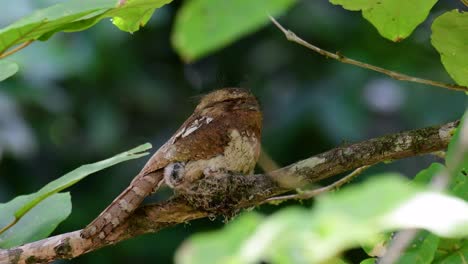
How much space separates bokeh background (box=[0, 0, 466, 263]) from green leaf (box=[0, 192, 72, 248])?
4.96 metres

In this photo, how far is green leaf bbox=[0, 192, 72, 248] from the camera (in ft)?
7.38

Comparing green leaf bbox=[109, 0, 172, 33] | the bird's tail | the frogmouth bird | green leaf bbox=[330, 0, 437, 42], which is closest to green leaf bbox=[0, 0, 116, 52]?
green leaf bbox=[109, 0, 172, 33]

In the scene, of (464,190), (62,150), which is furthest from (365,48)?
(464,190)

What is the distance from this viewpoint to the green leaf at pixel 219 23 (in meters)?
0.82

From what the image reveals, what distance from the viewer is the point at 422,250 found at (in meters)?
1.72

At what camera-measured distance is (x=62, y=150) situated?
9.16 metres

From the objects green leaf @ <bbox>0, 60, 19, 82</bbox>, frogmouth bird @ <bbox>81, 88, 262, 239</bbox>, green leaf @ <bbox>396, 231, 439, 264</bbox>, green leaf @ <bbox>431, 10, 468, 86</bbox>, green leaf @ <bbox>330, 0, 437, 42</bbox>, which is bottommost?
frogmouth bird @ <bbox>81, 88, 262, 239</bbox>

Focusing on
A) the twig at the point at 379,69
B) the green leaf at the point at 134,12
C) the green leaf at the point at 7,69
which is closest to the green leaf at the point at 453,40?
the twig at the point at 379,69

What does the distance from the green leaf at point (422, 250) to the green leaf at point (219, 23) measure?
38.7 inches

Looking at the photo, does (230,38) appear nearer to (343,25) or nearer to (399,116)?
Result: (399,116)

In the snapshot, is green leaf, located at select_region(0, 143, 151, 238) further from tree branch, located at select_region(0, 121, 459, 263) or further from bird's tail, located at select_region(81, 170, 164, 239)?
bird's tail, located at select_region(81, 170, 164, 239)

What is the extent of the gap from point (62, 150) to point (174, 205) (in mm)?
6623

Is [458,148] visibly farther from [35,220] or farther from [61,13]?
[35,220]

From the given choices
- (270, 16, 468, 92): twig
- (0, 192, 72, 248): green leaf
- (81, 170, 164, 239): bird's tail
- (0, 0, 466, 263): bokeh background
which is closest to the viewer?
(270, 16, 468, 92): twig
